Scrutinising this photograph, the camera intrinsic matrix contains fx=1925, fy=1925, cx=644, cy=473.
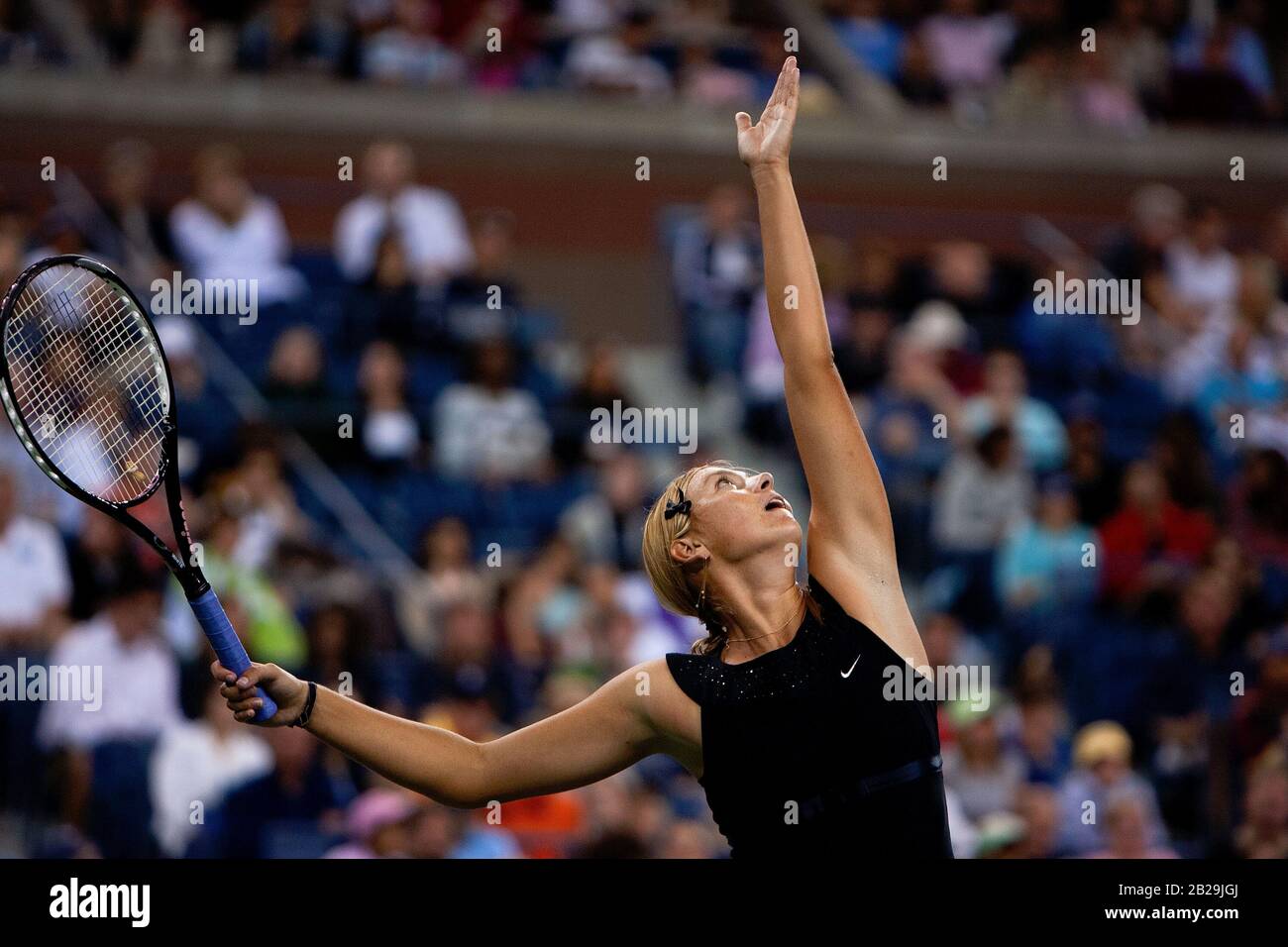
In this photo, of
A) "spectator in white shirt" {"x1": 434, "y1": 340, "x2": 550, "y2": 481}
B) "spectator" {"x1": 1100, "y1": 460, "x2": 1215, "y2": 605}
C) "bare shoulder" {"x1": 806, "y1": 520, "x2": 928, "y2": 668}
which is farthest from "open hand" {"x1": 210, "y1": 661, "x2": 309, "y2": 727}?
"spectator" {"x1": 1100, "y1": 460, "x2": 1215, "y2": 605}

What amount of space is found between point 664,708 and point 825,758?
0.29 meters

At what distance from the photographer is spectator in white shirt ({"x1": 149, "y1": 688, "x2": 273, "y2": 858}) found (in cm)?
648

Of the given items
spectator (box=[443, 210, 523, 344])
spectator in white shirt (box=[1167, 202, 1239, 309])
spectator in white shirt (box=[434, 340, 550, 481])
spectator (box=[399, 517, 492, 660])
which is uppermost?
spectator in white shirt (box=[1167, 202, 1239, 309])

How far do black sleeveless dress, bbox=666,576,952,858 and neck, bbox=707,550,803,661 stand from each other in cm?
8

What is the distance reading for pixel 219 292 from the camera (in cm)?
907

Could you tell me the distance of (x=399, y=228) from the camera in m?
9.64

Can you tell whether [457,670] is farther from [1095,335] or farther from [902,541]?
[1095,335]

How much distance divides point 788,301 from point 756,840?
3.10 feet

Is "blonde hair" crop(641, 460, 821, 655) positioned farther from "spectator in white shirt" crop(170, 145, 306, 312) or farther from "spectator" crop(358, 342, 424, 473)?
"spectator in white shirt" crop(170, 145, 306, 312)

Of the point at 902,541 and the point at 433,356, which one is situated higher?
the point at 433,356

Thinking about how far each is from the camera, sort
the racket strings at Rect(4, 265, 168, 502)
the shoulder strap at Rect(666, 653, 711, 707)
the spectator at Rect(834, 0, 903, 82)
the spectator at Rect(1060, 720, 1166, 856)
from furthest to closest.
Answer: the spectator at Rect(834, 0, 903, 82)
the spectator at Rect(1060, 720, 1166, 856)
the racket strings at Rect(4, 265, 168, 502)
the shoulder strap at Rect(666, 653, 711, 707)

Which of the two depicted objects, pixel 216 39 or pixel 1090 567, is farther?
pixel 216 39
